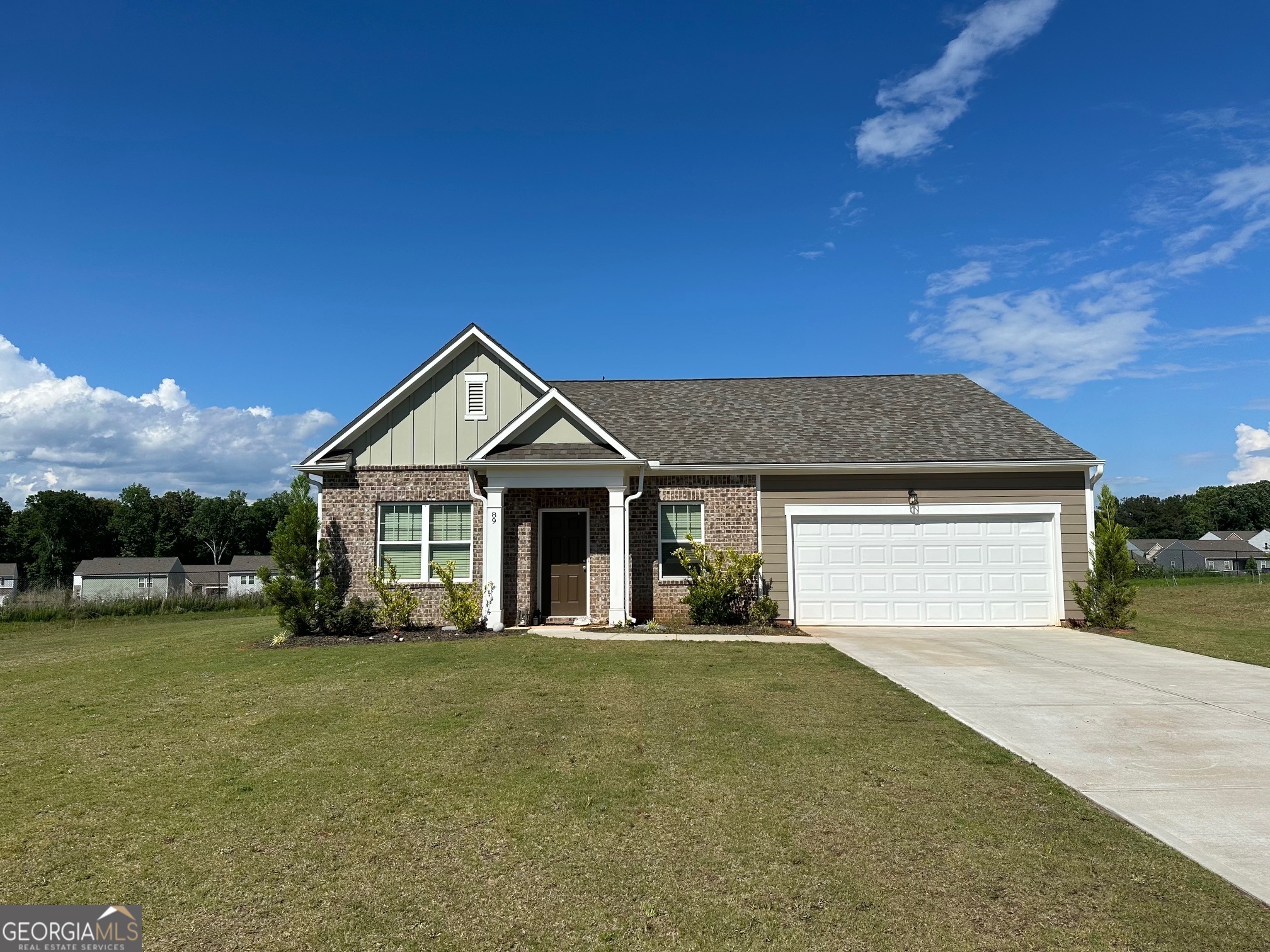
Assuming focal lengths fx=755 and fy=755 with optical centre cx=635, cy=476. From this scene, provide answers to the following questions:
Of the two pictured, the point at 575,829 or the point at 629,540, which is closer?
the point at 575,829

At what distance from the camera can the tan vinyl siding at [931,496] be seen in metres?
15.6

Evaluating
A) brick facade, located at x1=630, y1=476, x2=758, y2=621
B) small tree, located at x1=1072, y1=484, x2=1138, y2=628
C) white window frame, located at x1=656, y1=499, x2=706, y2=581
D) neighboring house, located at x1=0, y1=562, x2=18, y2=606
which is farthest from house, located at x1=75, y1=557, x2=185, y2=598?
small tree, located at x1=1072, y1=484, x2=1138, y2=628

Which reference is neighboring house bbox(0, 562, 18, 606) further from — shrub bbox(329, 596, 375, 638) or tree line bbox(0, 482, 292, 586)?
shrub bbox(329, 596, 375, 638)

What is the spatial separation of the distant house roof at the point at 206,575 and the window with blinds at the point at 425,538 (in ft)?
197

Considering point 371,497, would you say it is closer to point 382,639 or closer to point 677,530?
point 382,639

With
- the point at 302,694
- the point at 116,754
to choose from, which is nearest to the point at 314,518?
the point at 302,694

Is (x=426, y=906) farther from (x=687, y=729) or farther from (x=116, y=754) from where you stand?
(x=116, y=754)

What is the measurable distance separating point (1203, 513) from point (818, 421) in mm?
119130

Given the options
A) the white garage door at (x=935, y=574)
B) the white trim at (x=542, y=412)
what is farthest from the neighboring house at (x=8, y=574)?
the white garage door at (x=935, y=574)

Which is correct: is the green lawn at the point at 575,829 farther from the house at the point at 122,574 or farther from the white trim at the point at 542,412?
the house at the point at 122,574

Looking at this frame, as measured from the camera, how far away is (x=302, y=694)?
887cm

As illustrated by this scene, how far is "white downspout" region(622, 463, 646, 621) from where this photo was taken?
48.3 feet

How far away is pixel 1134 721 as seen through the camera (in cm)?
750

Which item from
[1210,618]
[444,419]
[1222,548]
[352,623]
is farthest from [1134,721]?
[1222,548]
